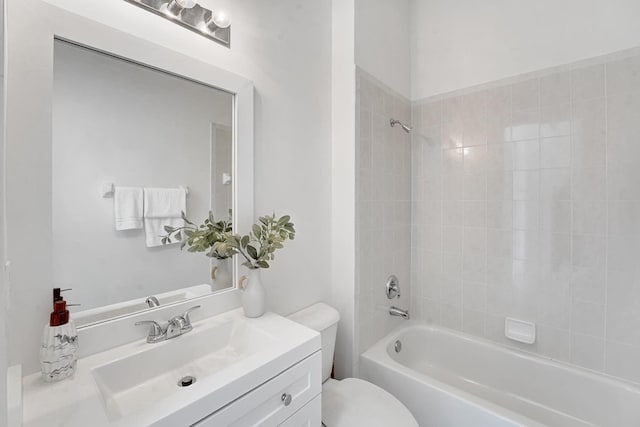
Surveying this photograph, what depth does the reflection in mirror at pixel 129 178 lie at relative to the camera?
34.5 inches

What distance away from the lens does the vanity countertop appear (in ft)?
2.09

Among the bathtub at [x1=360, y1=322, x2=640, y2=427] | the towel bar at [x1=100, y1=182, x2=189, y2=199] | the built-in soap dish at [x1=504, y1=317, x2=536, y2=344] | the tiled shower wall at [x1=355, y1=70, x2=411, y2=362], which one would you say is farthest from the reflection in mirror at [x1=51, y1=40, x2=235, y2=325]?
the built-in soap dish at [x1=504, y1=317, x2=536, y2=344]

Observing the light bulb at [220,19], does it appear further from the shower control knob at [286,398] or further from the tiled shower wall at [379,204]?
the shower control knob at [286,398]

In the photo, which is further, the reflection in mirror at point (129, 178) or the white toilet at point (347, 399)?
the white toilet at point (347, 399)

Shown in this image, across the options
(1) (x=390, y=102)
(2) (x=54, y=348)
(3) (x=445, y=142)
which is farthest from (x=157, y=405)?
(3) (x=445, y=142)

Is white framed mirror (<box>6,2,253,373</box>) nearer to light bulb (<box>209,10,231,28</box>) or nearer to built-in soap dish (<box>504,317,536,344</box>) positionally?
light bulb (<box>209,10,231,28</box>)

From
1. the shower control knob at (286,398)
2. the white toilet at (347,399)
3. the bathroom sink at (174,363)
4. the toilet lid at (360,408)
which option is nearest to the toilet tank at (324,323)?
the white toilet at (347,399)

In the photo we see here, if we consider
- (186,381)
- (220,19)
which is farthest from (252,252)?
(220,19)

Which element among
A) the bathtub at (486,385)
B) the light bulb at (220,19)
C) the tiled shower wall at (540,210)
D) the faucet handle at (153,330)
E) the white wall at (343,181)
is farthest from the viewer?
the white wall at (343,181)

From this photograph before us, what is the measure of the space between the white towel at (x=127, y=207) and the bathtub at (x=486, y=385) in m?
1.39

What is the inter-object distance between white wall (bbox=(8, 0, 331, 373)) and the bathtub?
626mm

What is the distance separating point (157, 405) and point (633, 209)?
2182mm

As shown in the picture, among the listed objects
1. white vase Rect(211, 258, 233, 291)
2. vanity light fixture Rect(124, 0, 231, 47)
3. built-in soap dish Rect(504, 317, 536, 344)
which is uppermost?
vanity light fixture Rect(124, 0, 231, 47)

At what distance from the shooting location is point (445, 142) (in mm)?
2086
